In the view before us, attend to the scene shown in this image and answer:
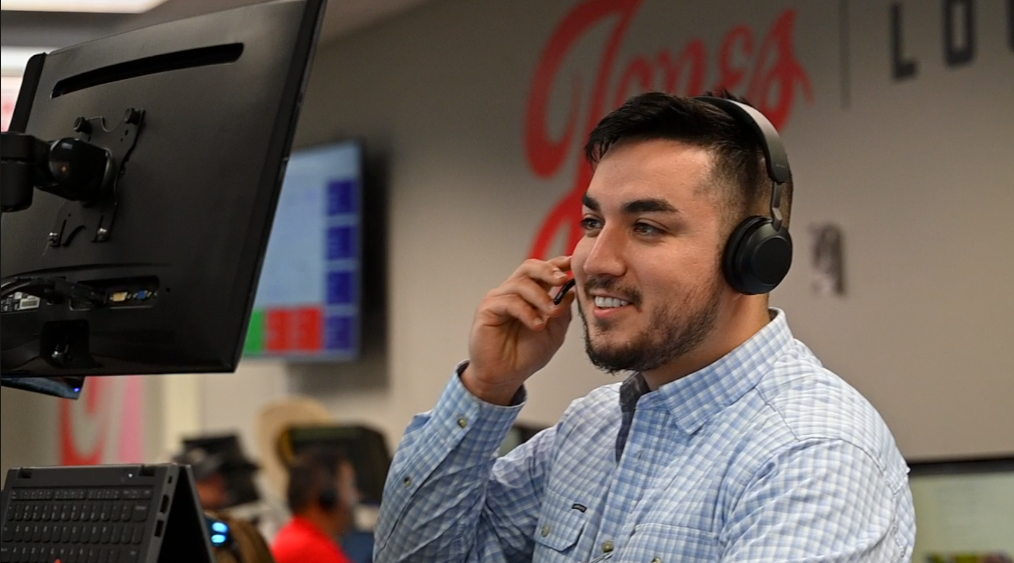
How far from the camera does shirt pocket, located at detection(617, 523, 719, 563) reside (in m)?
1.14

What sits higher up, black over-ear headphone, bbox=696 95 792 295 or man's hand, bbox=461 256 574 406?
black over-ear headphone, bbox=696 95 792 295

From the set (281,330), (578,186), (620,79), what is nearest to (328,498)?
(578,186)

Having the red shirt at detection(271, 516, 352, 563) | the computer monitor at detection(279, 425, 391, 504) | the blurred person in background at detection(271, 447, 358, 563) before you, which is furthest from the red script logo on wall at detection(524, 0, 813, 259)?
the red shirt at detection(271, 516, 352, 563)

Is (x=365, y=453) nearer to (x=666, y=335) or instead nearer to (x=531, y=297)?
(x=531, y=297)

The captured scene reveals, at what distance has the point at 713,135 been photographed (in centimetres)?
127

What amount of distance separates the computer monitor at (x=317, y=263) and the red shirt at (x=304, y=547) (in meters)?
1.63

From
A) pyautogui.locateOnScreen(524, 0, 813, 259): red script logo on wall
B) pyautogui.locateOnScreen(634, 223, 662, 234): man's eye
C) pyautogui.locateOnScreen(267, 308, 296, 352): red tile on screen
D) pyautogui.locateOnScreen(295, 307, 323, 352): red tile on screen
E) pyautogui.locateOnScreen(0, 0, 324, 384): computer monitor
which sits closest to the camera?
pyautogui.locateOnScreen(0, 0, 324, 384): computer monitor

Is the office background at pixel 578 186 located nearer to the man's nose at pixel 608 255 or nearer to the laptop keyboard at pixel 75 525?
the laptop keyboard at pixel 75 525

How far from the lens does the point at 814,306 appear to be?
3.47 metres

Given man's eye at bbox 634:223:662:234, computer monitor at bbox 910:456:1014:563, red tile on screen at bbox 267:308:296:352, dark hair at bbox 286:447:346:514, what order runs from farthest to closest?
red tile on screen at bbox 267:308:296:352, dark hair at bbox 286:447:346:514, computer monitor at bbox 910:456:1014:563, man's eye at bbox 634:223:662:234

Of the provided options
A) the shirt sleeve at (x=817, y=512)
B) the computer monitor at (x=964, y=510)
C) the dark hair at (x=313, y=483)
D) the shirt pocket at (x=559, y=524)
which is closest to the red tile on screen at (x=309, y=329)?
the dark hair at (x=313, y=483)

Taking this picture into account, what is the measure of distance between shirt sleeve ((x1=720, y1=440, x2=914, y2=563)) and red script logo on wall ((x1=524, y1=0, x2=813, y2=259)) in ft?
7.95

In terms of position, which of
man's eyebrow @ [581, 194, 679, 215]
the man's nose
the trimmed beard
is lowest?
the trimmed beard

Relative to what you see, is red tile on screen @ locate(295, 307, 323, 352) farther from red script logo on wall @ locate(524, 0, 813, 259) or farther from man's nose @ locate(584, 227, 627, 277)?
man's nose @ locate(584, 227, 627, 277)
